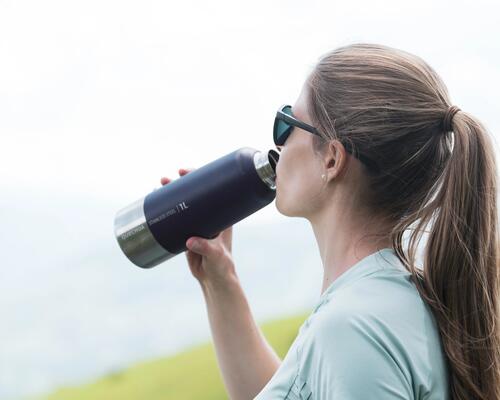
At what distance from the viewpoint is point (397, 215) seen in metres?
1.16

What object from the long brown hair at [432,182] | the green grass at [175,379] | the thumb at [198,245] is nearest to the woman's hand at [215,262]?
the thumb at [198,245]

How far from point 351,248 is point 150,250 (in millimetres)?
485

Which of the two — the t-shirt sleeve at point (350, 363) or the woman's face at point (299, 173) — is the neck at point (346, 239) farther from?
the t-shirt sleeve at point (350, 363)

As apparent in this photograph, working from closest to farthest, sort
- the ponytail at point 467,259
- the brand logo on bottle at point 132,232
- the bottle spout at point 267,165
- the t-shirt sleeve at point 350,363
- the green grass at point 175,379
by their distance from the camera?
the t-shirt sleeve at point 350,363, the ponytail at point 467,259, the bottle spout at point 267,165, the brand logo on bottle at point 132,232, the green grass at point 175,379

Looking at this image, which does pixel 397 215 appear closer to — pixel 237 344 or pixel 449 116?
pixel 449 116

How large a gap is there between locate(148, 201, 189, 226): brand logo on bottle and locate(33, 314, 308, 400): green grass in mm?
2114

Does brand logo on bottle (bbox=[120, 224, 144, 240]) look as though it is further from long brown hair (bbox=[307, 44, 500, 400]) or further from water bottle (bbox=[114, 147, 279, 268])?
long brown hair (bbox=[307, 44, 500, 400])

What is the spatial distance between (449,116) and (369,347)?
14.1 inches

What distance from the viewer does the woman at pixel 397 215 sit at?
1.01 metres

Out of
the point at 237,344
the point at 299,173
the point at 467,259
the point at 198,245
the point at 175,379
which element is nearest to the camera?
the point at 467,259

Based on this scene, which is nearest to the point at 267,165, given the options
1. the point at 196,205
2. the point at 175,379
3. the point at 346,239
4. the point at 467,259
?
the point at 196,205

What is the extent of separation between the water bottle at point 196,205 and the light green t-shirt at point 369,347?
1.21 ft

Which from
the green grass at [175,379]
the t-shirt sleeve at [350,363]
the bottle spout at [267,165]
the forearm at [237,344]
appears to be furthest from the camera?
the green grass at [175,379]

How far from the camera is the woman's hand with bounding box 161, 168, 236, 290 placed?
1.57 m
